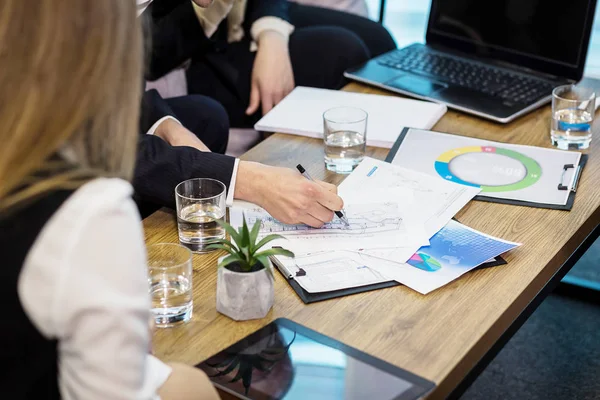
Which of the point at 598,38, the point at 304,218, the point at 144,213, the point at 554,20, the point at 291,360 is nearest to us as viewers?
the point at 291,360

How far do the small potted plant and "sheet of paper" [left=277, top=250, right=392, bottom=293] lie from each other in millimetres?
86

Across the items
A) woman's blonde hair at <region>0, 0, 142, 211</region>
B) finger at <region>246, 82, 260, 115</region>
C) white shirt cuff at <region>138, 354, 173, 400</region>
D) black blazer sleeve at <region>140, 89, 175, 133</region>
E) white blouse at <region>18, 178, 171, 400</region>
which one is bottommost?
finger at <region>246, 82, 260, 115</region>

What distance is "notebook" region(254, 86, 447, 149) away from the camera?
1.62 m

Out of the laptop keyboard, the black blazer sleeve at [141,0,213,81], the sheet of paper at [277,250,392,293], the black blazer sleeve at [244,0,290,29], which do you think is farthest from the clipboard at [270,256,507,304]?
the black blazer sleeve at [244,0,290,29]

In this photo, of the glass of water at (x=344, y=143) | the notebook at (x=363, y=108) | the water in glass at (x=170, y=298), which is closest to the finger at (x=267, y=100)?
the notebook at (x=363, y=108)

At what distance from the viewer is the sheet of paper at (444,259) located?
117 cm

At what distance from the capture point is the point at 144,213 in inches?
61.9

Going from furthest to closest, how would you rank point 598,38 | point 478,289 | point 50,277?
point 598,38 < point 478,289 < point 50,277

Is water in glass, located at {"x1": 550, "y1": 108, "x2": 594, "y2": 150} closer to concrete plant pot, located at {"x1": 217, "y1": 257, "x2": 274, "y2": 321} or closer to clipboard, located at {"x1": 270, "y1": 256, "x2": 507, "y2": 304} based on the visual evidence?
clipboard, located at {"x1": 270, "y1": 256, "x2": 507, "y2": 304}

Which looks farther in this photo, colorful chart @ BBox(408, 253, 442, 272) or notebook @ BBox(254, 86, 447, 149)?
notebook @ BBox(254, 86, 447, 149)

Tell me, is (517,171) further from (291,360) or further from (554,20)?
(291,360)

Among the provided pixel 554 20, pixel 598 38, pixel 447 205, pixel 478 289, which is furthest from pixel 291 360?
pixel 598 38

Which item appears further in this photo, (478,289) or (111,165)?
(478,289)

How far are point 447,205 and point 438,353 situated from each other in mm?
384
